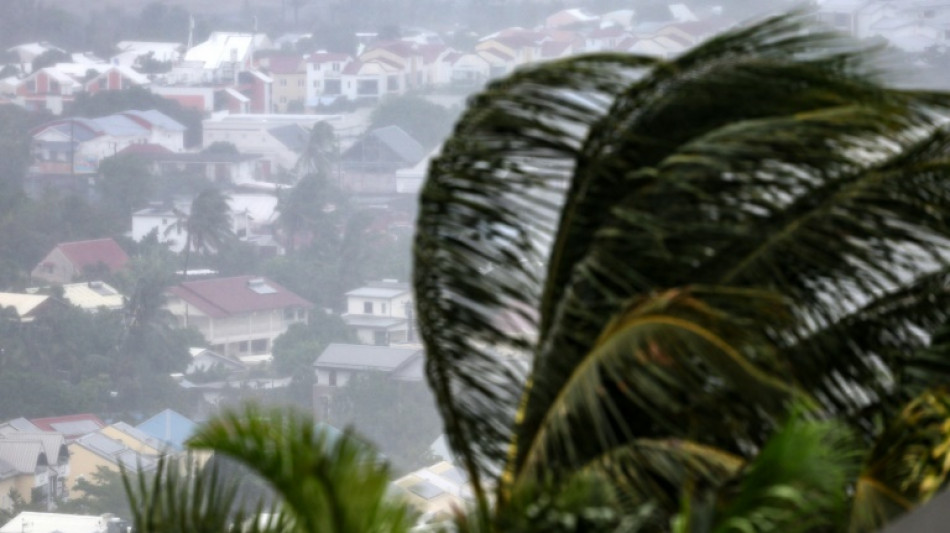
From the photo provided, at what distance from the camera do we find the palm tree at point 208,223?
2033cm

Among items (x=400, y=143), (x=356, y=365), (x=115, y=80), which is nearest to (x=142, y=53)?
(x=115, y=80)

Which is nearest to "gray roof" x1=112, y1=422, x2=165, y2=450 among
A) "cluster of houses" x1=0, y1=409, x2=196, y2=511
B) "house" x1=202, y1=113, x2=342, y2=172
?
"cluster of houses" x1=0, y1=409, x2=196, y2=511

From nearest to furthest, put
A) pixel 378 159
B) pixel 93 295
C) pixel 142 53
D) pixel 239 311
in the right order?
pixel 239 311 → pixel 93 295 → pixel 378 159 → pixel 142 53

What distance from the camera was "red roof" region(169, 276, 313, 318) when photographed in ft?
60.0

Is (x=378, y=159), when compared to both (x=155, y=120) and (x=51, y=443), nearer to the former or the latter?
(x=155, y=120)

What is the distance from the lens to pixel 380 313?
19688 millimetres

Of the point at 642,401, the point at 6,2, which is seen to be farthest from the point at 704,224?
the point at 6,2

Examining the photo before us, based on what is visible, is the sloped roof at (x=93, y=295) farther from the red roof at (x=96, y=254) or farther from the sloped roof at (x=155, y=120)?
the sloped roof at (x=155, y=120)

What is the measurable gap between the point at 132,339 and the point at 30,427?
8.95 ft

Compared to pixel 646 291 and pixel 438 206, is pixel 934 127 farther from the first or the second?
pixel 438 206

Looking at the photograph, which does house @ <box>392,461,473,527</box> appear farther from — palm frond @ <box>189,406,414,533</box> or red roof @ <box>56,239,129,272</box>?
red roof @ <box>56,239,129,272</box>

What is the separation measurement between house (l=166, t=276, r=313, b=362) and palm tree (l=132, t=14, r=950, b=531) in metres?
16.3

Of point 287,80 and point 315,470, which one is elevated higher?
point 287,80

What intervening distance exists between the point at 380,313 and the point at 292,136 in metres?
4.09
